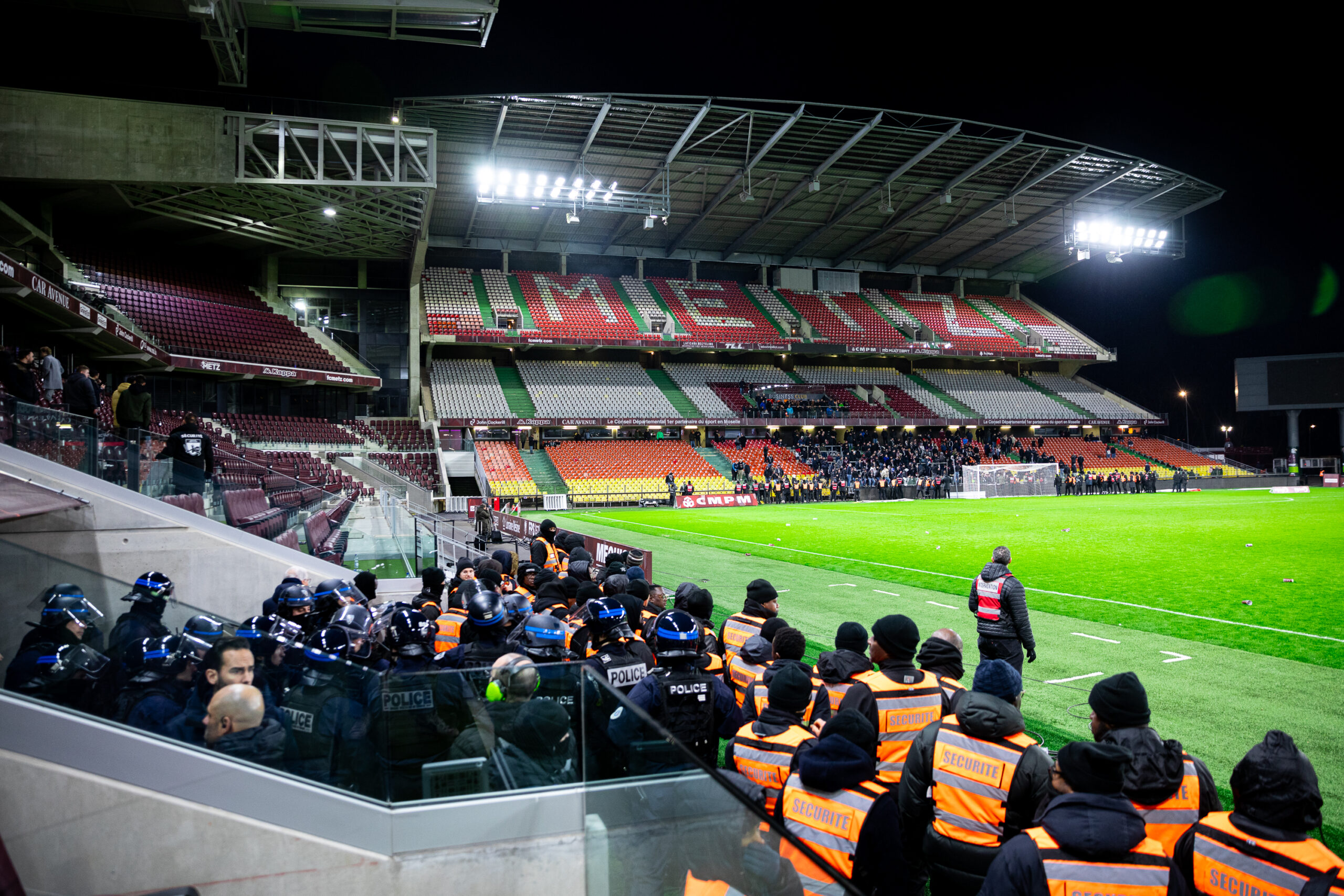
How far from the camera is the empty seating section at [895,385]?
2008 inches

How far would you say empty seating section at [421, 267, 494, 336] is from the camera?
4253cm

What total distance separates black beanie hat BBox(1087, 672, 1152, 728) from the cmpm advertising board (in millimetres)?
61897

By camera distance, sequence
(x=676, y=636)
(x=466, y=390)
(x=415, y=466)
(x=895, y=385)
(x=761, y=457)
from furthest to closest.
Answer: (x=895, y=385), (x=761, y=457), (x=466, y=390), (x=415, y=466), (x=676, y=636)

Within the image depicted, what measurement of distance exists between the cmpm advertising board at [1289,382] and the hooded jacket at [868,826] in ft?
207

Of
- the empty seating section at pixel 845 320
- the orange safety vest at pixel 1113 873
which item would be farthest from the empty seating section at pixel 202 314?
the empty seating section at pixel 845 320

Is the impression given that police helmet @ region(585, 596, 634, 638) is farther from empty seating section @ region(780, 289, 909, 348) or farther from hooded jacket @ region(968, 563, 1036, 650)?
empty seating section @ region(780, 289, 909, 348)

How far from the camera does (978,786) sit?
3.28 meters

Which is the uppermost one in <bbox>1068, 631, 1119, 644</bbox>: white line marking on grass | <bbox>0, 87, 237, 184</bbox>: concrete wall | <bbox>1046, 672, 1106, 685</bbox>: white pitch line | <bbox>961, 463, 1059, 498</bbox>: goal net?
<bbox>0, 87, 237, 184</bbox>: concrete wall

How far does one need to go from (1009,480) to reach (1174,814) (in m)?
41.5

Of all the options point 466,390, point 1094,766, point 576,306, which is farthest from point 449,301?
point 1094,766

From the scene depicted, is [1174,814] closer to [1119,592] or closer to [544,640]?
[544,640]

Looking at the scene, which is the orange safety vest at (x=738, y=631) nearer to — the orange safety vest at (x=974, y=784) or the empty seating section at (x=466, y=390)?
the orange safety vest at (x=974, y=784)

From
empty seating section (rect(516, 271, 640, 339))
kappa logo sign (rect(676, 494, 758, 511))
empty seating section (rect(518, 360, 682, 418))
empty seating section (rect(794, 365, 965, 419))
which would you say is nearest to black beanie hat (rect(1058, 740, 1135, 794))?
kappa logo sign (rect(676, 494, 758, 511))

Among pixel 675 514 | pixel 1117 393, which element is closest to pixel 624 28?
pixel 675 514
